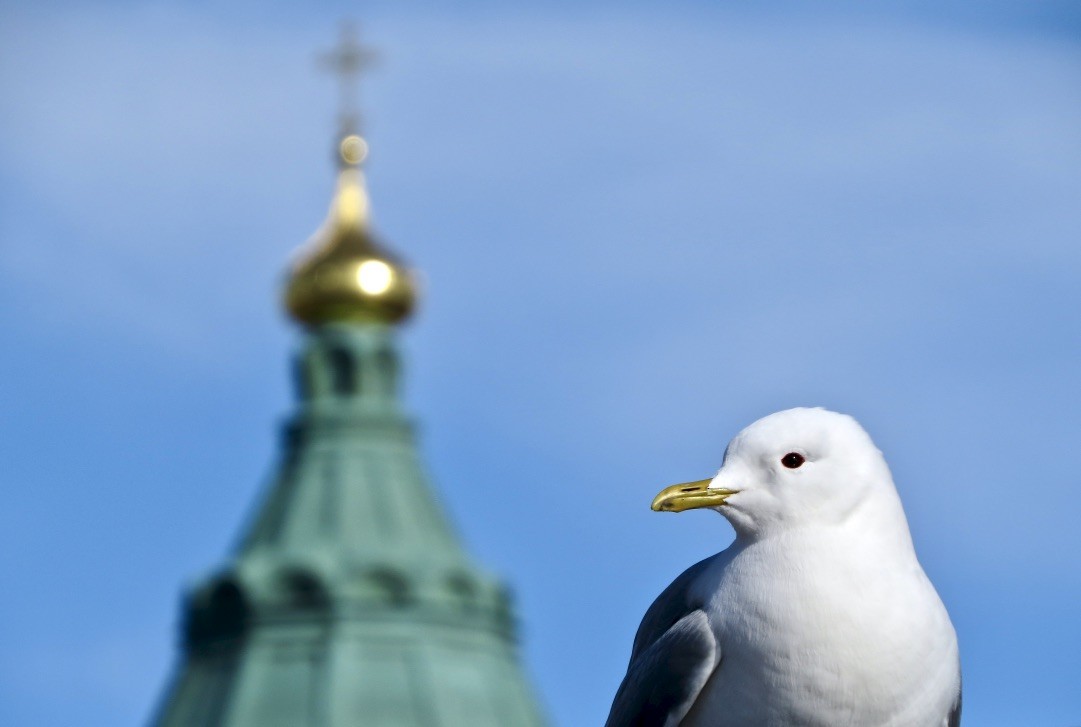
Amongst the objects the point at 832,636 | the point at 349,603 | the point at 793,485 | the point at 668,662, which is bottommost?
the point at 832,636

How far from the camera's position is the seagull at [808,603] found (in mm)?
4848

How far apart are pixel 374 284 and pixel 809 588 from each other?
3912 centimetres

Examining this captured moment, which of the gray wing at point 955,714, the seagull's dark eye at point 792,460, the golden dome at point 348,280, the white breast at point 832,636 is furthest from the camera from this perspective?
the golden dome at point 348,280

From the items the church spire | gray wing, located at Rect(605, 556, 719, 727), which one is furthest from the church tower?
gray wing, located at Rect(605, 556, 719, 727)

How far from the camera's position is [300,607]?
4731 centimetres

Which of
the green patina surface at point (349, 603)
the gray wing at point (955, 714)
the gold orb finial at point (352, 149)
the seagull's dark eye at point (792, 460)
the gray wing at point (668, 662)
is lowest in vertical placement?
the gray wing at point (955, 714)

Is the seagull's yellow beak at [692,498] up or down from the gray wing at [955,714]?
up

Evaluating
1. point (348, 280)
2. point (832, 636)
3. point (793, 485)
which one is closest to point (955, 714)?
point (832, 636)

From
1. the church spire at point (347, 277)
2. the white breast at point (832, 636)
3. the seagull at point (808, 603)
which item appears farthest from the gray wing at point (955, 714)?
the church spire at point (347, 277)

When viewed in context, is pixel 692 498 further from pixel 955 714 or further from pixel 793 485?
pixel 955 714

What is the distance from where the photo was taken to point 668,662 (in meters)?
5.07

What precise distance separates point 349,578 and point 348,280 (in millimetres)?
5155

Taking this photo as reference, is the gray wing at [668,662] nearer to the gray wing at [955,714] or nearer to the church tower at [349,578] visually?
the gray wing at [955,714]

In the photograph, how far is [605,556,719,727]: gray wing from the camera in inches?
197
